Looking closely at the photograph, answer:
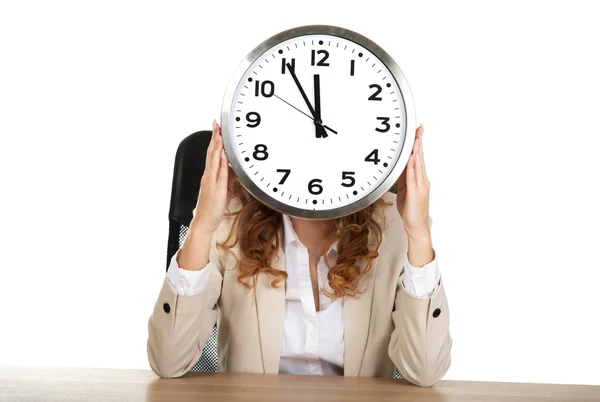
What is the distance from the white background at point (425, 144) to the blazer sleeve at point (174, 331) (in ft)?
6.55

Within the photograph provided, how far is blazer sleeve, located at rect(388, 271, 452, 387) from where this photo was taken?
2.01 m

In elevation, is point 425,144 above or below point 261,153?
above

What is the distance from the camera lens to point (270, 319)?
7.22 ft

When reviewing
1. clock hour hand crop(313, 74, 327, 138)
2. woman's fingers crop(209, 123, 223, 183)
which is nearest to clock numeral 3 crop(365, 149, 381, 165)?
clock hour hand crop(313, 74, 327, 138)

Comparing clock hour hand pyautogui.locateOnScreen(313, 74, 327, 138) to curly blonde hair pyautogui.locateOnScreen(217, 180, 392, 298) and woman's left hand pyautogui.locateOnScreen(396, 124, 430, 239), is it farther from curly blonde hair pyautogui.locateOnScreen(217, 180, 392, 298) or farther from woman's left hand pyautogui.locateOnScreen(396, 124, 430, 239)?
curly blonde hair pyautogui.locateOnScreen(217, 180, 392, 298)

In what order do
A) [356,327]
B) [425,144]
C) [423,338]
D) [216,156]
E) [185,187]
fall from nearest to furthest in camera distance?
[216,156], [423,338], [356,327], [185,187], [425,144]

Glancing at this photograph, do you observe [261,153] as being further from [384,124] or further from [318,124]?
[384,124]

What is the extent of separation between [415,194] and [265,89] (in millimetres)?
426

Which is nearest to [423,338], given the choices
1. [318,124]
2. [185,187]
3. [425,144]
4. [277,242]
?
[277,242]

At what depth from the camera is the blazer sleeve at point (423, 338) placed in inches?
79.1

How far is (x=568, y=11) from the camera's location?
3.96 metres

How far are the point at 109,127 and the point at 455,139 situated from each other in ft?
5.44

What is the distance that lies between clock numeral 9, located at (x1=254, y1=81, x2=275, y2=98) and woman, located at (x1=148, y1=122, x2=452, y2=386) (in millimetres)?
255

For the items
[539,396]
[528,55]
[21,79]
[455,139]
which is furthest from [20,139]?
[539,396]
